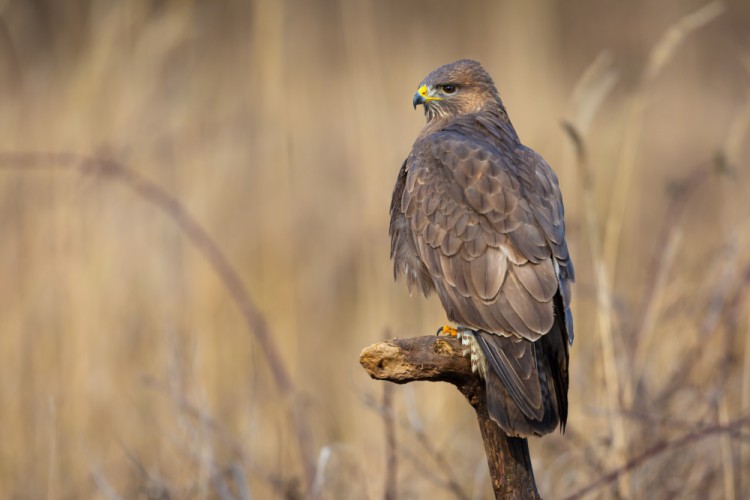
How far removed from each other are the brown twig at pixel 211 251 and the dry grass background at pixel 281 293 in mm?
74

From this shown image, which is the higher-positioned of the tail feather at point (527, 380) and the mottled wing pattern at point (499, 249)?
the mottled wing pattern at point (499, 249)

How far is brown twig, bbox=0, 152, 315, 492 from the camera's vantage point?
10.1ft

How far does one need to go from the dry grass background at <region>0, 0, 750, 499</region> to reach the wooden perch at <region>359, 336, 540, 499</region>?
41cm

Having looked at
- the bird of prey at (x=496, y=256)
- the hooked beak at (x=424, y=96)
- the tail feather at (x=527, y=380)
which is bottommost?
the tail feather at (x=527, y=380)

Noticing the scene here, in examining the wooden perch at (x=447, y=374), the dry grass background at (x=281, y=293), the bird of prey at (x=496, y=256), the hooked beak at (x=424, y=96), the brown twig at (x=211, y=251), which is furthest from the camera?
the hooked beak at (x=424, y=96)

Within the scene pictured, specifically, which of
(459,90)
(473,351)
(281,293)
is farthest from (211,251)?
(473,351)

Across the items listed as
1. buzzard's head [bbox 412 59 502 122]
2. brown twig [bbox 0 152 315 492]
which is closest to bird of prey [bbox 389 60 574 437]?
buzzard's head [bbox 412 59 502 122]

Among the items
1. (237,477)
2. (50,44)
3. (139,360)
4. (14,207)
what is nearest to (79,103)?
(14,207)

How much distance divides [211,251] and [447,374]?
180 cm

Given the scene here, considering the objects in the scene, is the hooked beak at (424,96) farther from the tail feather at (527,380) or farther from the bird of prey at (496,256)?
the tail feather at (527,380)

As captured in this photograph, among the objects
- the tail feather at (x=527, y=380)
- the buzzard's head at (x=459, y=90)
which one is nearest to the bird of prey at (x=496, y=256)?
the tail feather at (x=527, y=380)

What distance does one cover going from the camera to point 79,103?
4332 millimetres

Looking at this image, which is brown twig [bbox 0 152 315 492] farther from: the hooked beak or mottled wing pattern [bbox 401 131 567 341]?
the hooked beak

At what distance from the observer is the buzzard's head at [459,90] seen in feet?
11.3
